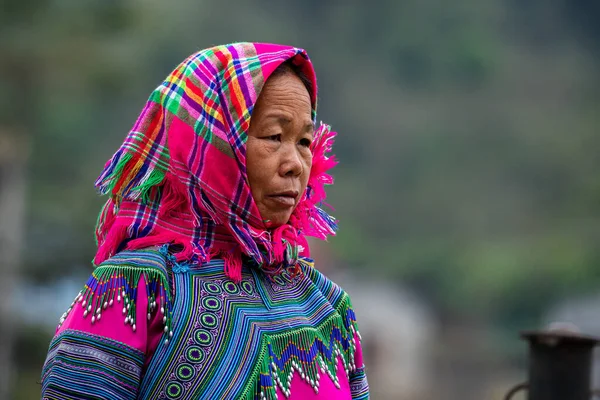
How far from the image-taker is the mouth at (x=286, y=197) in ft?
7.25

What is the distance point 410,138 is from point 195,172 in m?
25.8

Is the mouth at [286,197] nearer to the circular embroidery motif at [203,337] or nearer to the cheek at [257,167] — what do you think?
the cheek at [257,167]

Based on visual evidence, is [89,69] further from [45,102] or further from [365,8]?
[365,8]

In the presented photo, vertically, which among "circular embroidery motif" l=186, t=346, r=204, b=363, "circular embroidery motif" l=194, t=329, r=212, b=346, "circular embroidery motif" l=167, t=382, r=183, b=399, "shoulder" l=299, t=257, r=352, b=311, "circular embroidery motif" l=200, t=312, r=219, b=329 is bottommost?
"circular embroidery motif" l=167, t=382, r=183, b=399

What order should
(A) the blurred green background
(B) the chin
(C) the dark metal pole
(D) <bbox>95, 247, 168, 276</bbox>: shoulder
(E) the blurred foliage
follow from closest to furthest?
1. (D) <bbox>95, 247, 168, 276</bbox>: shoulder
2. (B) the chin
3. (C) the dark metal pole
4. (A) the blurred green background
5. (E) the blurred foliage

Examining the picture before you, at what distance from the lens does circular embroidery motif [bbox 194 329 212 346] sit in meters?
2.02

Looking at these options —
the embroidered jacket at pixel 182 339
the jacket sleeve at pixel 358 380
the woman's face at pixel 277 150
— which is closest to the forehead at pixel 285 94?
the woman's face at pixel 277 150

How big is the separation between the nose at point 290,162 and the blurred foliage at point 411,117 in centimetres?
1227

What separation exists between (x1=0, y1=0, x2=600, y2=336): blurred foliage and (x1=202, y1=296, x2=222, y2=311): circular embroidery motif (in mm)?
12345

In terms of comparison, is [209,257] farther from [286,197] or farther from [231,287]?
[286,197]

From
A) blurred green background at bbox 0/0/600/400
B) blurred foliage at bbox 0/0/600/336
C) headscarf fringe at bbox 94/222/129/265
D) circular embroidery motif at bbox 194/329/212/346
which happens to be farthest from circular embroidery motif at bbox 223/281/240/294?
blurred foliage at bbox 0/0/600/336

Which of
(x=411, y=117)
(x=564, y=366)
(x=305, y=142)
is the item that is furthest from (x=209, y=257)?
(x=411, y=117)

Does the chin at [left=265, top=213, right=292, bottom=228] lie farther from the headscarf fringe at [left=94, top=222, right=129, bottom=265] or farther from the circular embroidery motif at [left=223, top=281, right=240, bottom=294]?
the headscarf fringe at [left=94, top=222, right=129, bottom=265]

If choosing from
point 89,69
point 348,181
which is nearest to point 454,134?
point 348,181
